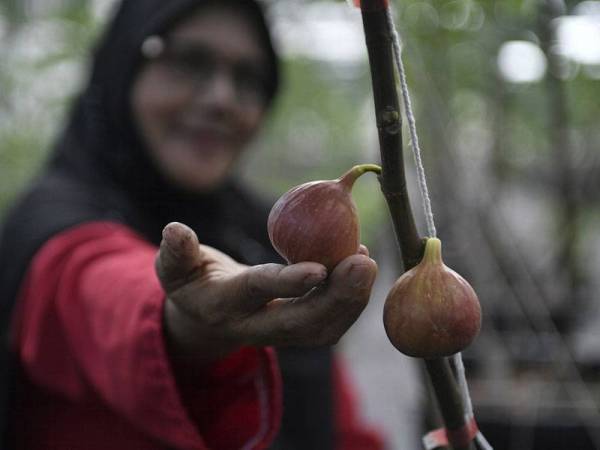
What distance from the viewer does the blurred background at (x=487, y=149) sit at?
155 centimetres

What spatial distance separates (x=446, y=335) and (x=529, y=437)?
1647mm

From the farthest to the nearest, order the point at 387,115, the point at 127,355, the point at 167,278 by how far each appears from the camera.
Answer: the point at 127,355 < the point at 167,278 < the point at 387,115

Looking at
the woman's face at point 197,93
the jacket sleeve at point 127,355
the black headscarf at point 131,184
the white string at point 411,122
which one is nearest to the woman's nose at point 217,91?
the woman's face at point 197,93

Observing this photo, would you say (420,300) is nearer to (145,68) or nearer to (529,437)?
(145,68)

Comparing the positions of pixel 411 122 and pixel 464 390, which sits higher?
pixel 411 122

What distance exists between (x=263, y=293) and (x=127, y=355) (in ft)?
1.08

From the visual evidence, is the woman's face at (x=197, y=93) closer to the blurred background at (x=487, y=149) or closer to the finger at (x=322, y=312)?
the blurred background at (x=487, y=149)

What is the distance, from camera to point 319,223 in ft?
1.29

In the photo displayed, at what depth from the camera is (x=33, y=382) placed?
1.12 m

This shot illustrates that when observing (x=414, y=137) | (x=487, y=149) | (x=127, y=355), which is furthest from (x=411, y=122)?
(x=487, y=149)

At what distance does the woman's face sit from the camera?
4.28 ft

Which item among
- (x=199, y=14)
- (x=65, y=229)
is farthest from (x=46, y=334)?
(x=199, y=14)

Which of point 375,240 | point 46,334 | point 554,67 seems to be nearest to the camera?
point 46,334

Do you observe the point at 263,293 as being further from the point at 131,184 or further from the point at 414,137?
the point at 131,184
